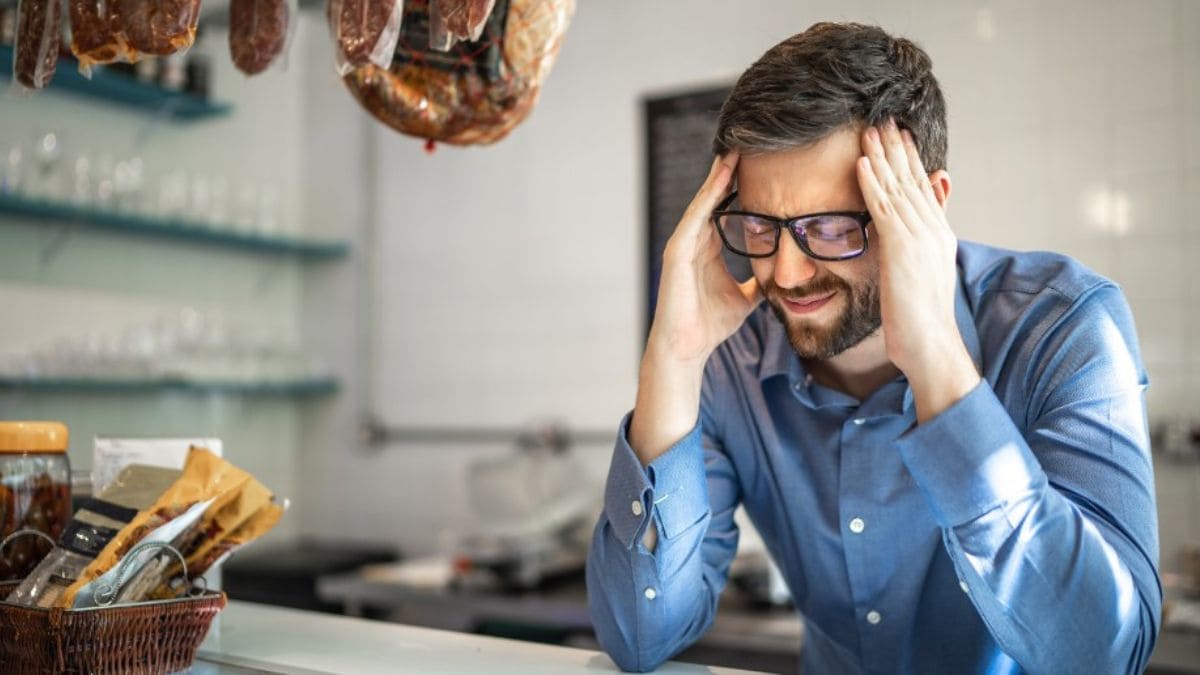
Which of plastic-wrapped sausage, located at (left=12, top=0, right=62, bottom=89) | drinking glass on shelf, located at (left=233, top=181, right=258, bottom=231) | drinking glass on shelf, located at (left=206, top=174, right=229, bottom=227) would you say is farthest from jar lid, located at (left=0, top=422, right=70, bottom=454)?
drinking glass on shelf, located at (left=233, top=181, right=258, bottom=231)

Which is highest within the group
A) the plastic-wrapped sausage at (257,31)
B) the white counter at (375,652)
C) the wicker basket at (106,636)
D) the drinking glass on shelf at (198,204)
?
the plastic-wrapped sausage at (257,31)

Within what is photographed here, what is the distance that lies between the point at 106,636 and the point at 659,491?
62 centimetres

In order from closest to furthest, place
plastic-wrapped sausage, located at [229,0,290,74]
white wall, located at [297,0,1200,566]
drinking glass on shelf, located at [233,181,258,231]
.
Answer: plastic-wrapped sausage, located at [229,0,290,74]
white wall, located at [297,0,1200,566]
drinking glass on shelf, located at [233,181,258,231]

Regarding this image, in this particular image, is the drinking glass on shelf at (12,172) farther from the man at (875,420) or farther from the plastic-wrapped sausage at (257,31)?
the man at (875,420)

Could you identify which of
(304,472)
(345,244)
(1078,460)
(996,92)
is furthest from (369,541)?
(1078,460)

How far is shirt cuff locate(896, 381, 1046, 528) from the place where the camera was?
1050mm

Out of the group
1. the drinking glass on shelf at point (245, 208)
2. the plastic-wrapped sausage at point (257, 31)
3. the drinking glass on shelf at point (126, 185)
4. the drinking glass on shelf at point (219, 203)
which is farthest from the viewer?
the drinking glass on shelf at point (245, 208)

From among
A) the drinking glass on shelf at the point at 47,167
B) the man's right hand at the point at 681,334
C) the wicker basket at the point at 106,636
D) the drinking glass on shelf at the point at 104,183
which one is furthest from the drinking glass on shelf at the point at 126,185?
the man's right hand at the point at 681,334

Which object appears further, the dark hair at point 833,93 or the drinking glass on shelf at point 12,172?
the drinking glass on shelf at point 12,172

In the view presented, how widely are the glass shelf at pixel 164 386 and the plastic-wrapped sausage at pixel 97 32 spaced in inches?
96.8

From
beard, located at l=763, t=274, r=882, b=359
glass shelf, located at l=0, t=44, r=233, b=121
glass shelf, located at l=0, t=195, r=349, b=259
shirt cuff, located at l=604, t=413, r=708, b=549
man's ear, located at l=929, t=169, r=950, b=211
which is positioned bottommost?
shirt cuff, located at l=604, t=413, r=708, b=549

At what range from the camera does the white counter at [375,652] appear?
121 centimetres

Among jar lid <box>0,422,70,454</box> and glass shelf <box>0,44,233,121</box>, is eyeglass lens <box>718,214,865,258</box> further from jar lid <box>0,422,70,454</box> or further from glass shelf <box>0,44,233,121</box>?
glass shelf <box>0,44,233,121</box>

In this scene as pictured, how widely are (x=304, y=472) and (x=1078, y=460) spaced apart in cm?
406
